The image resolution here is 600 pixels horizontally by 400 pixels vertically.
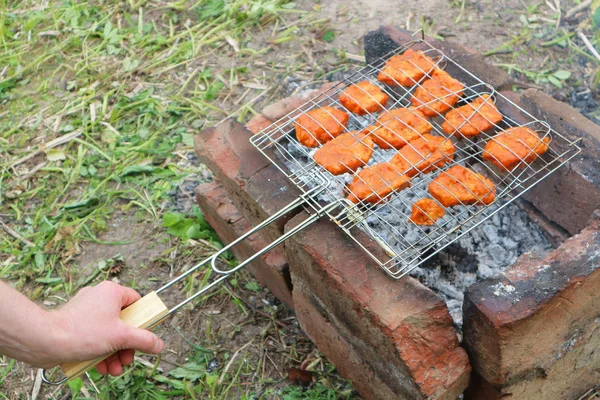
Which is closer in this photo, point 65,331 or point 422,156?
point 65,331

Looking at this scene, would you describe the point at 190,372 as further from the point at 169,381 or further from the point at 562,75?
the point at 562,75

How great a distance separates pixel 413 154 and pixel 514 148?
44 cm

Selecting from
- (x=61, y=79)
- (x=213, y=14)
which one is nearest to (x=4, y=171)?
(x=61, y=79)

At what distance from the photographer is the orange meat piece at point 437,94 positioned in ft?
10.1

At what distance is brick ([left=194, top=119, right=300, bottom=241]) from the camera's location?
9.56ft

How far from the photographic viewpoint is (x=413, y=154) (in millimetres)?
2855

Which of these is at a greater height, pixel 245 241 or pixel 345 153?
pixel 345 153

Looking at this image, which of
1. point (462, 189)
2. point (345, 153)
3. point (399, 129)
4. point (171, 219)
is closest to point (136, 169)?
point (171, 219)

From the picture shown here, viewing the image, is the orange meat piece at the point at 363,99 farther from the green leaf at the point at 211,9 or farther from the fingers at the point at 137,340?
the green leaf at the point at 211,9

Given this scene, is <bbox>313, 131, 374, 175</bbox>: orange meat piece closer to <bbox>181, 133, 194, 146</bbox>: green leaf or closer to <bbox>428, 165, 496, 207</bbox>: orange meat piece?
<bbox>428, 165, 496, 207</bbox>: orange meat piece

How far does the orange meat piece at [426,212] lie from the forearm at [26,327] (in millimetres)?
1522

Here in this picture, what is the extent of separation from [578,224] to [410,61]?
1.15 metres

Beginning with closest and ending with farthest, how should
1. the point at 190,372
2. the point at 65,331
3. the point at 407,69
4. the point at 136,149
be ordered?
1. the point at 65,331
2. the point at 407,69
3. the point at 190,372
4. the point at 136,149

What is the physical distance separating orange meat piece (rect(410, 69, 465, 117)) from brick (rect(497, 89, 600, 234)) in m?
0.23
